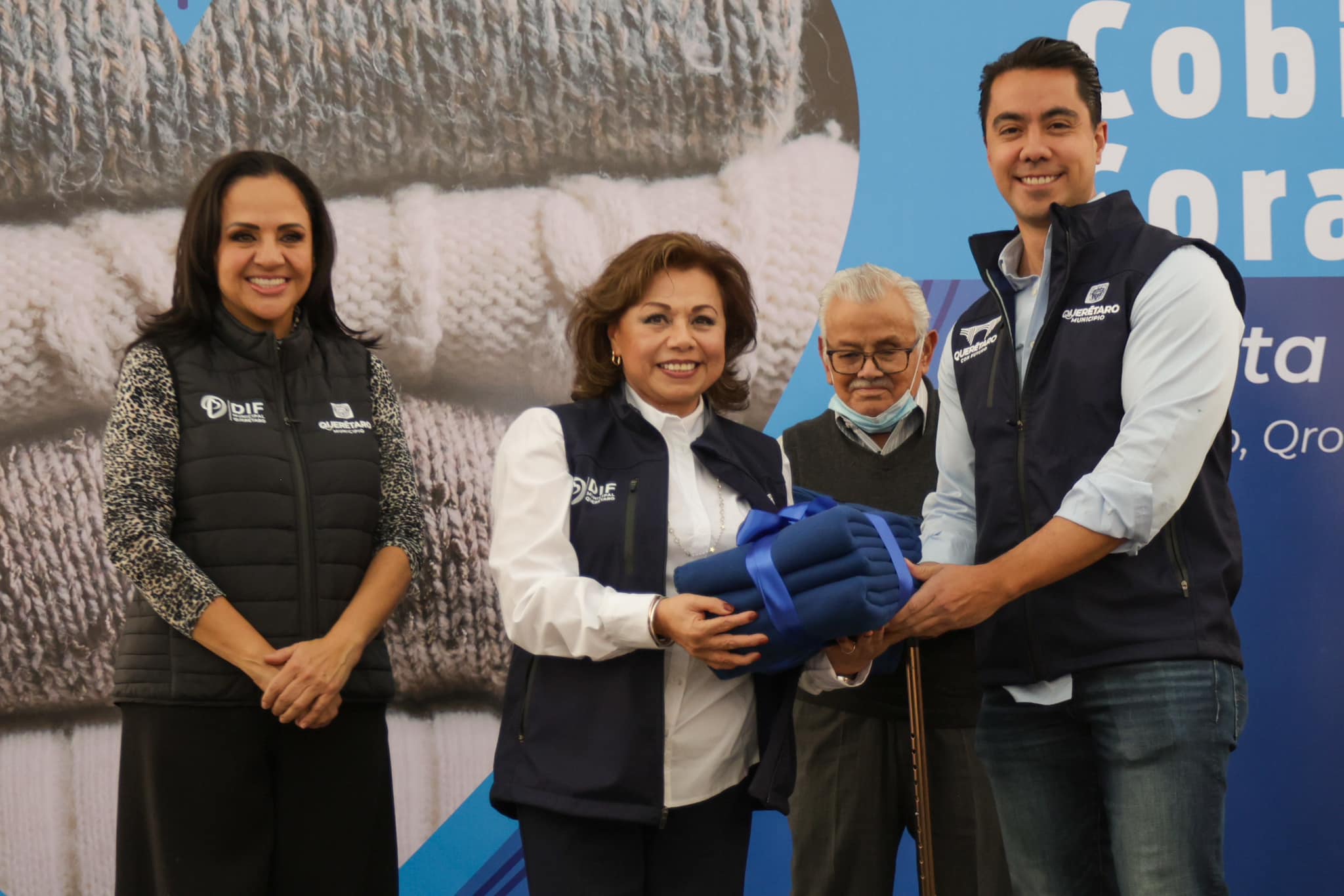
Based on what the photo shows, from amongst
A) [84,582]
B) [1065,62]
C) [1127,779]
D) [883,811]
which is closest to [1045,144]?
[1065,62]

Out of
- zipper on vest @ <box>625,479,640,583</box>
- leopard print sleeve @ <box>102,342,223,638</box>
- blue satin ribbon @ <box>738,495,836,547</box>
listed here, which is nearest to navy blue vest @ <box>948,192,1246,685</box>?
blue satin ribbon @ <box>738,495,836,547</box>

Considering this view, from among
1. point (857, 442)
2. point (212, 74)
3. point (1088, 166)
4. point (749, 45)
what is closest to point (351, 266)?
point (212, 74)

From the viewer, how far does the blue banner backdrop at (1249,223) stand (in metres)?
2.89

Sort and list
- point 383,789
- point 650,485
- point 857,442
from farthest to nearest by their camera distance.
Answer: point 857,442, point 383,789, point 650,485

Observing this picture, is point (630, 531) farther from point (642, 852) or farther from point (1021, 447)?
point (1021, 447)

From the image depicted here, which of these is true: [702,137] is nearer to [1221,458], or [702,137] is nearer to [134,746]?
[1221,458]

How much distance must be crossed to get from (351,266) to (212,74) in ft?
1.85

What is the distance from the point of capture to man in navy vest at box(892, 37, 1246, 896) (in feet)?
5.64

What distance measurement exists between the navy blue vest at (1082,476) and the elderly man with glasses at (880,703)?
367mm

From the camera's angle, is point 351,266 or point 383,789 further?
point 351,266

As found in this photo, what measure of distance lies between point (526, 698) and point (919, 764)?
76 cm

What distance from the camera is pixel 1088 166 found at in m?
1.97

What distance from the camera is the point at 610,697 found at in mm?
1710

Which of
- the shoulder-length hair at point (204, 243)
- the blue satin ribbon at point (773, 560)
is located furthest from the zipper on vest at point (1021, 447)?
the shoulder-length hair at point (204, 243)
